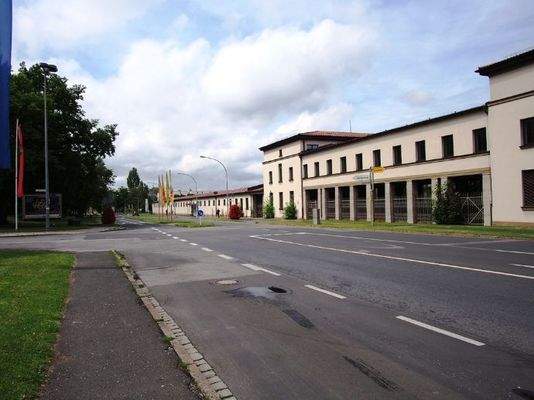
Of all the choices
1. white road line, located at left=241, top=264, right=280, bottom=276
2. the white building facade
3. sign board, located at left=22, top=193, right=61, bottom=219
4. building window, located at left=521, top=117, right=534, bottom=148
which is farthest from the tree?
building window, located at left=521, top=117, right=534, bottom=148

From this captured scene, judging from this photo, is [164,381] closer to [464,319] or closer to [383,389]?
[383,389]

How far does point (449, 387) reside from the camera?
14.0ft

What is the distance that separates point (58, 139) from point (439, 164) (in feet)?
111

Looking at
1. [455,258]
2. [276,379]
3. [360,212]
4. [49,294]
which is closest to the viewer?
[276,379]

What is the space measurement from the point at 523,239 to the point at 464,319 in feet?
54.3

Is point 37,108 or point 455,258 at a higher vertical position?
point 37,108

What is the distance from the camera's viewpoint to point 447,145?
35.6 meters

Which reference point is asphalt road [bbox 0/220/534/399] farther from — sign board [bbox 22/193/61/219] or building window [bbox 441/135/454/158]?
sign board [bbox 22/193/61/219]

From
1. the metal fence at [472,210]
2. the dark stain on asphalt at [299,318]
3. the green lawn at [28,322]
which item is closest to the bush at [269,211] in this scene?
the metal fence at [472,210]

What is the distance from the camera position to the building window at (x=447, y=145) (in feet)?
116

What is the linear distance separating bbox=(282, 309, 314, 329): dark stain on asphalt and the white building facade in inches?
959

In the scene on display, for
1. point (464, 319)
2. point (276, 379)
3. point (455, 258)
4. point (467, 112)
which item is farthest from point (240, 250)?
point (467, 112)

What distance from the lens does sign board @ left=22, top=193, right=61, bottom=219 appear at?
39594 mm

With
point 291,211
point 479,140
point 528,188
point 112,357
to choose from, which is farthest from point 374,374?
point 291,211
